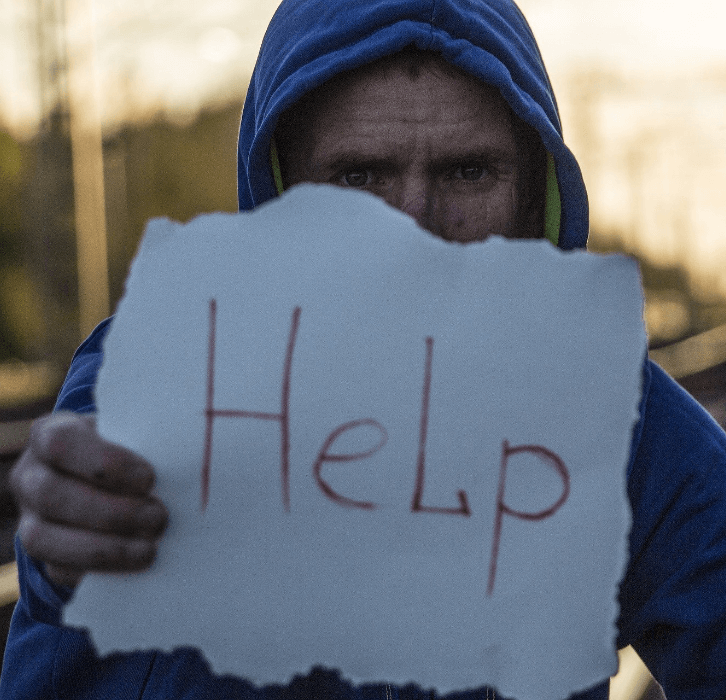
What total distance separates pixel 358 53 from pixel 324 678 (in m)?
0.64

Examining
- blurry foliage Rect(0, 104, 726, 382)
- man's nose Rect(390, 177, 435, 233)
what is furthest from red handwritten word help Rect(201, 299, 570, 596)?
man's nose Rect(390, 177, 435, 233)

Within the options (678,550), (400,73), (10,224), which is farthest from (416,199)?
(10,224)

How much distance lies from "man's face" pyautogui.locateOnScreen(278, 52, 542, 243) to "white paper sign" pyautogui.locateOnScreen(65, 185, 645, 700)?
27cm

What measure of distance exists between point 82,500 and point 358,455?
0.19 metres

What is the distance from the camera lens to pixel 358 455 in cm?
63

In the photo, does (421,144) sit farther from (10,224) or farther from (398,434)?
(10,224)

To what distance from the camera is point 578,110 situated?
21.3 metres

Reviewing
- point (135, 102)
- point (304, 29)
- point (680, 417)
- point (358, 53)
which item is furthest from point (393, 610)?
point (135, 102)

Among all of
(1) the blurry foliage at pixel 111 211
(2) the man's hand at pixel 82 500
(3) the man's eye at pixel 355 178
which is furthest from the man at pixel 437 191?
(1) the blurry foliage at pixel 111 211

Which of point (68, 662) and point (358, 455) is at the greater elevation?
point (358, 455)

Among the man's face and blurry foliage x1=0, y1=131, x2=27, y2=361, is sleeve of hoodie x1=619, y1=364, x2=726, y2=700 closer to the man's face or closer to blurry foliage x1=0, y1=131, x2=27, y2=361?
the man's face

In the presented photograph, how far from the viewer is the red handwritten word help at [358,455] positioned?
625 mm

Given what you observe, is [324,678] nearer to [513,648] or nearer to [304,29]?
[513,648]

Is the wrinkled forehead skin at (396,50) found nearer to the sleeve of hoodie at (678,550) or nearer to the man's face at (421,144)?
the man's face at (421,144)
